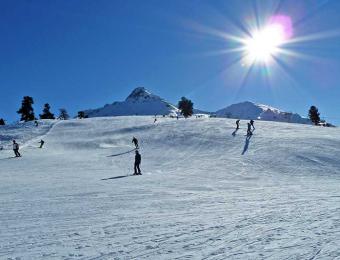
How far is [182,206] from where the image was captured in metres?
13.5

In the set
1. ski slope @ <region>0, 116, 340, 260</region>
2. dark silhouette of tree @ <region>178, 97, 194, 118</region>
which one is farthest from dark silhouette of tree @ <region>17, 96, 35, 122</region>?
ski slope @ <region>0, 116, 340, 260</region>

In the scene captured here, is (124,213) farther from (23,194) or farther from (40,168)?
(40,168)

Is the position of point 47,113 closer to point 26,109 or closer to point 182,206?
point 26,109

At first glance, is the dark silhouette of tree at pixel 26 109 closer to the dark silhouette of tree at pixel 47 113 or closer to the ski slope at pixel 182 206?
the dark silhouette of tree at pixel 47 113

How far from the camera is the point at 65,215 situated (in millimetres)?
12141

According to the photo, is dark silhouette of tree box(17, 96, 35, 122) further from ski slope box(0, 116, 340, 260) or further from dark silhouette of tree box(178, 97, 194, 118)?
Result: ski slope box(0, 116, 340, 260)

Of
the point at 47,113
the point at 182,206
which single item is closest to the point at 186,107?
the point at 47,113

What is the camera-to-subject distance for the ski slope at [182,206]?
855cm

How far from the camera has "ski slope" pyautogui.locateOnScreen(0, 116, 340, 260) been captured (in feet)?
28.0

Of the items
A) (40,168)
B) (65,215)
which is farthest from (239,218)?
(40,168)

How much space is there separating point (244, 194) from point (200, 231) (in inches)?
282

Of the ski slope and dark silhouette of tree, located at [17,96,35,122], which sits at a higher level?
dark silhouette of tree, located at [17,96,35,122]

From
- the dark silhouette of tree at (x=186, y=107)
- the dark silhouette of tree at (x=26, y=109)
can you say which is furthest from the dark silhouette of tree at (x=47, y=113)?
the dark silhouette of tree at (x=186, y=107)

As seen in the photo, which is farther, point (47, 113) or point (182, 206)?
point (47, 113)
